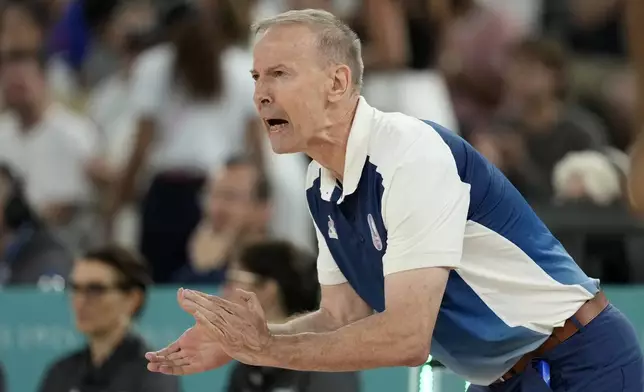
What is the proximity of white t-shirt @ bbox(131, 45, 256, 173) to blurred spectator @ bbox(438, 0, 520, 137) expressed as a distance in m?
1.49

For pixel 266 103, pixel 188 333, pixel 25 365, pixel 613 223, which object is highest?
pixel 266 103

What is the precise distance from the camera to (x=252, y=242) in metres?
6.25

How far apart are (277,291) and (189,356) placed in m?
2.36

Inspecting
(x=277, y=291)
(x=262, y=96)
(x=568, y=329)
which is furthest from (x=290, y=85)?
(x=277, y=291)

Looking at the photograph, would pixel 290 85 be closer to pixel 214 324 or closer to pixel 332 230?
pixel 332 230

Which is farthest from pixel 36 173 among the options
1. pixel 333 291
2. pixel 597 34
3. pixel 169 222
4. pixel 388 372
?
pixel 333 291

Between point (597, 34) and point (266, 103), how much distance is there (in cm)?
629

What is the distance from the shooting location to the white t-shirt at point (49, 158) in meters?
8.55

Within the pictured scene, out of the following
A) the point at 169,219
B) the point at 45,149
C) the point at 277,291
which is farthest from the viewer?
the point at 45,149

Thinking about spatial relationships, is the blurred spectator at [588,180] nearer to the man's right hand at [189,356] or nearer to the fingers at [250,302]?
the man's right hand at [189,356]

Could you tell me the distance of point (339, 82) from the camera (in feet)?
11.8

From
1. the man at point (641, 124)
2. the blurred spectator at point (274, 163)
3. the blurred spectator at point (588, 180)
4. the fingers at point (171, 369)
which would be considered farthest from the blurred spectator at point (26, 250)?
the man at point (641, 124)

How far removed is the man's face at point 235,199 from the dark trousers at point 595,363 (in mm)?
3818

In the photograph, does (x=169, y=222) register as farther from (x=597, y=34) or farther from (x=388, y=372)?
(x=597, y=34)
